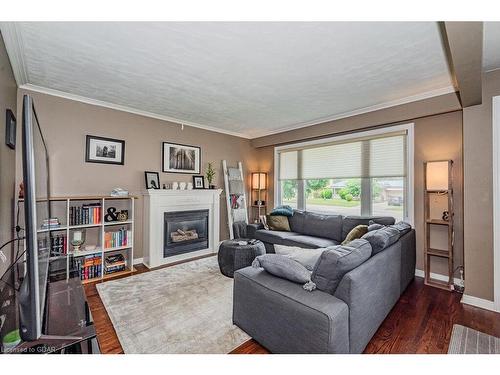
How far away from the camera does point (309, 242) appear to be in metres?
3.59

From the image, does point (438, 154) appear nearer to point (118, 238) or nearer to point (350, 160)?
point (350, 160)

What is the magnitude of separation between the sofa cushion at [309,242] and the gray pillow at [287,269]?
180 cm

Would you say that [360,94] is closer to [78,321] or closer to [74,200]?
[78,321]

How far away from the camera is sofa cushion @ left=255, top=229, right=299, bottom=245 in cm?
392

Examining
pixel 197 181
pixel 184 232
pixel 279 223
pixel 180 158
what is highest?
pixel 180 158

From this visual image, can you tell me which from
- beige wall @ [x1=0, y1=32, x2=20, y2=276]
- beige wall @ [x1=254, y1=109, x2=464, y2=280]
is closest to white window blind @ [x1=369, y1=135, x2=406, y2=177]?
beige wall @ [x1=254, y1=109, x2=464, y2=280]

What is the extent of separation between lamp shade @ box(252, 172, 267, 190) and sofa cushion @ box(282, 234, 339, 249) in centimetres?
197

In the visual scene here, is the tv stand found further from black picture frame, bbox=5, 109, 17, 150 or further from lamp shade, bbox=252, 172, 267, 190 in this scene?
lamp shade, bbox=252, 172, 267, 190

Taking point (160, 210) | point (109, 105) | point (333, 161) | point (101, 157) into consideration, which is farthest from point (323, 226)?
point (109, 105)

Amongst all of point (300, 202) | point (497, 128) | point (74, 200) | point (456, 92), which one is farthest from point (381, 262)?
point (74, 200)

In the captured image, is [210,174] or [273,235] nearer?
[273,235]

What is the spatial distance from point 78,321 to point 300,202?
4.28 m

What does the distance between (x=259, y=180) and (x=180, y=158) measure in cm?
195
